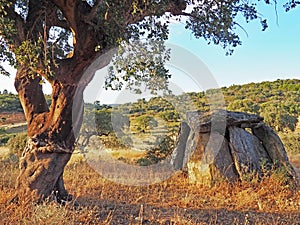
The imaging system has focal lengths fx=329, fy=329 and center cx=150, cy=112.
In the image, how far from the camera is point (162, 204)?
595cm

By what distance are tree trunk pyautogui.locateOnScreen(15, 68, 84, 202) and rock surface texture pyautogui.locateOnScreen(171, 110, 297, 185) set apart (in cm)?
360

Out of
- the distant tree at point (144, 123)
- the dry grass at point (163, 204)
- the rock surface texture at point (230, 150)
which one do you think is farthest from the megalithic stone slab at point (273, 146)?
the distant tree at point (144, 123)

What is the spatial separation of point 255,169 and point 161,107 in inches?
281

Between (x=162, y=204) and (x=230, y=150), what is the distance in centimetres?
305

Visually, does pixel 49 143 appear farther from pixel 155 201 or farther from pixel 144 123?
pixel 144 123

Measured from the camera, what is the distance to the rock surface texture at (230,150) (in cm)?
765

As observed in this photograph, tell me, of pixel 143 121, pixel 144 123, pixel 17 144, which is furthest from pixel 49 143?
pixel 143 121

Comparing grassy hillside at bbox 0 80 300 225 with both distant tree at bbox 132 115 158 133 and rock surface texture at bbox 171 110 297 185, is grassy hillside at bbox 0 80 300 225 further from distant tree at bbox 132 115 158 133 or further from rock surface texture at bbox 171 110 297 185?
distant tree at bbox 132 115 158 133

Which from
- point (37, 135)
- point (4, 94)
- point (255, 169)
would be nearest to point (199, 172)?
point (255, 169)

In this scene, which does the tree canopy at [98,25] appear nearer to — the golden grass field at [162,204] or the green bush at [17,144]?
the golden grass field at [162,204]

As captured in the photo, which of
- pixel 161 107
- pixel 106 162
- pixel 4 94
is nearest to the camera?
pixel 106 162

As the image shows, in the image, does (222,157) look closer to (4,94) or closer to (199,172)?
(199,172)

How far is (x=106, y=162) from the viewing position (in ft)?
36.1

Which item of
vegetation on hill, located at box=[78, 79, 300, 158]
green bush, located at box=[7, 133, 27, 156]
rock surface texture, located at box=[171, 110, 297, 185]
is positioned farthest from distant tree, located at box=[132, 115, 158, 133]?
green bush, located at box=[7, 133, 27, 156]
